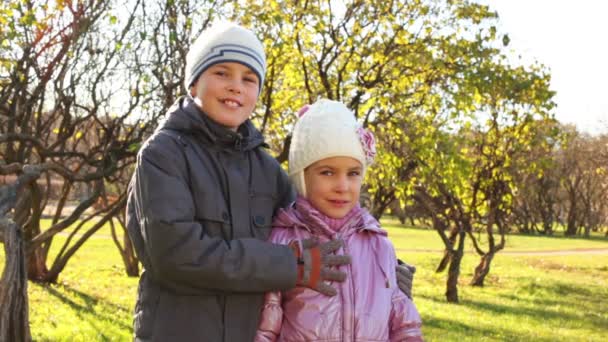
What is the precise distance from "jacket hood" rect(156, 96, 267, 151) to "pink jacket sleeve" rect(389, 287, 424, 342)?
32.8 inches

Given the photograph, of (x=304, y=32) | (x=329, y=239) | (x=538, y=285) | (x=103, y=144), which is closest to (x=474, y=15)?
(x=304, y=32)

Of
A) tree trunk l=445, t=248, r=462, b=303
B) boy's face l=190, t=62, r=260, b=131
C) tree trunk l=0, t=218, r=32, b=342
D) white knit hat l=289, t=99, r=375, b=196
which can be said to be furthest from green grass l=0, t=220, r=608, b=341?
boy's face l=190, t=62, r=260, b=131

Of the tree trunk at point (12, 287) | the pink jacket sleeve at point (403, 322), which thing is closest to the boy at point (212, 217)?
the pink jacket sleeve at point (403, 322)

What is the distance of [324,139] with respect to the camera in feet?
8.79

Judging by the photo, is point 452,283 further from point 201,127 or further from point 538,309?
point 201,127

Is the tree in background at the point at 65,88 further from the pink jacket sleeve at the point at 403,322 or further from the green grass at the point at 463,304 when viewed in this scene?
the pink jacket sleeve at the point at 403,322

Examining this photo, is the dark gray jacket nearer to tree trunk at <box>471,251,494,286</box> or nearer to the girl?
the girl

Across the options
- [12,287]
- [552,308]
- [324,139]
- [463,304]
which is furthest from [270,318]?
[552,308]

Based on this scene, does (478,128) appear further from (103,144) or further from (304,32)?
(103,144)

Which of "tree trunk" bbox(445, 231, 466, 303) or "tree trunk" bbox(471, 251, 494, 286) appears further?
"tree trunk" bbox(471, 251, 494, 286)

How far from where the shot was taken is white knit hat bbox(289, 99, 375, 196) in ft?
8.78

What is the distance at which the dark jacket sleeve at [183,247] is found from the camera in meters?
2.20

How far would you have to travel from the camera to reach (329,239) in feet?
8.59

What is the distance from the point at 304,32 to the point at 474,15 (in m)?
2.95
